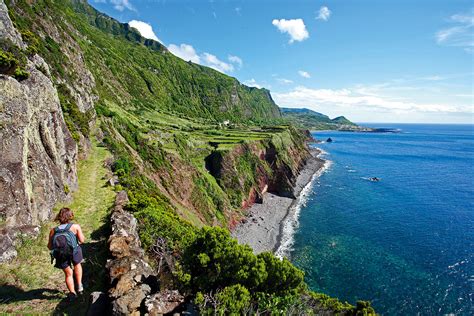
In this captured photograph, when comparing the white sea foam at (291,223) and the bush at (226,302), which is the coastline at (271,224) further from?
the bush at (226,302)

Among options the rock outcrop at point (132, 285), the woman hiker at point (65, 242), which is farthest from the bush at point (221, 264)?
the woman hiker at point (65, 242)

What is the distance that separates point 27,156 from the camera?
1844 cm

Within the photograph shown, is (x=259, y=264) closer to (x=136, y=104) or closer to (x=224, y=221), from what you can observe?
(x=224, y=221)

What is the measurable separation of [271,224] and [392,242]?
81.0 ft

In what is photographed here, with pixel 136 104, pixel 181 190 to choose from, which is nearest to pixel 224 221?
pixel 181 190

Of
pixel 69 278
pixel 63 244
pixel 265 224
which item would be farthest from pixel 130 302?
pixel 265 224

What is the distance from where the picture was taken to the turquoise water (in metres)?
40.0

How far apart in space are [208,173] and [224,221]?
16509mm

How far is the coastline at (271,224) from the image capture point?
5353 cm

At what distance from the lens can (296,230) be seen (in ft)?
196

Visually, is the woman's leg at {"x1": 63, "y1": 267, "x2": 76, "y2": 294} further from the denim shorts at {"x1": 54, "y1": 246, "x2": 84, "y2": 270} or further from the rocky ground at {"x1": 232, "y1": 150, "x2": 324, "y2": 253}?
the rocky ground at {"x1": 232, "y1": 150, "x2": 324, "y2": 253}

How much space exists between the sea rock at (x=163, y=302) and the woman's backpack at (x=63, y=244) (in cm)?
372

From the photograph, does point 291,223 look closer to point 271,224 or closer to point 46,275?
point 271,224

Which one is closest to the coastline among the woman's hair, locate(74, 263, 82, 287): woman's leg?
locate(74, 263, 82, 287): woman's leg
